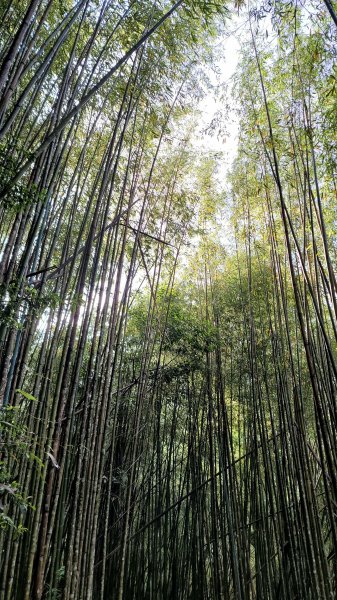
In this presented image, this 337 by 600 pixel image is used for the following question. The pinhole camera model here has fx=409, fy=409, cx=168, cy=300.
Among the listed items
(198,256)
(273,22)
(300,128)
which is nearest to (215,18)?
(273,22)

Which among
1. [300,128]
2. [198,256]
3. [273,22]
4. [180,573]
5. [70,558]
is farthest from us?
[198,256]

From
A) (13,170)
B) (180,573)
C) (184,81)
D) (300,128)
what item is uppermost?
(184,81)

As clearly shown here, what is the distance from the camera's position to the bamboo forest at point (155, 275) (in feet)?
6.88

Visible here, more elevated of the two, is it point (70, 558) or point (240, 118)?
point (240, 118)

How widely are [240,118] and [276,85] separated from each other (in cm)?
64

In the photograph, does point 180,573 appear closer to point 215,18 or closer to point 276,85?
point 276,85

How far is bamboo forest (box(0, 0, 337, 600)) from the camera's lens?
6.88 ft

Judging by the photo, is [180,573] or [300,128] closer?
[300,128]

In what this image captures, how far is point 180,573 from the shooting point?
4.89 metres

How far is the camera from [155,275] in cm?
493

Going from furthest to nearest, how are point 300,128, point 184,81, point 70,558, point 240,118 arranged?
point 240,118
point 184,81
point 300,128
point 70,558

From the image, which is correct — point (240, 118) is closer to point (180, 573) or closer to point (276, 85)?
point (276, 85)

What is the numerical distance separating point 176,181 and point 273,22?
2.43 meters

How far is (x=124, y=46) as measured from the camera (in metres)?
3.21
